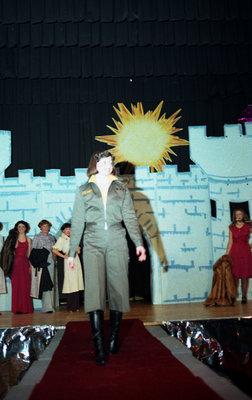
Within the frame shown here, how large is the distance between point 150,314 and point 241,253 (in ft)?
5.94

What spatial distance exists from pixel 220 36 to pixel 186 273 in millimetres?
3805

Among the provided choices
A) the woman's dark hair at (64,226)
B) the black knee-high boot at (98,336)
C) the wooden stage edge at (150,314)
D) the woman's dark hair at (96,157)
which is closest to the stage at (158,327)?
the wooden stage edge at (150,314)

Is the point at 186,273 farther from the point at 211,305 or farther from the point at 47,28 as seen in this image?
the point at 47,28

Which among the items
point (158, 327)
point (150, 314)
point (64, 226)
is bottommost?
point (150, 314)

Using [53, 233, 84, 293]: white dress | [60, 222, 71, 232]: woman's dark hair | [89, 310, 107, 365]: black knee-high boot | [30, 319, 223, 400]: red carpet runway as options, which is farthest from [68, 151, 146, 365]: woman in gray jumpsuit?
[60, 222, 71, 232]: woman's dark hair

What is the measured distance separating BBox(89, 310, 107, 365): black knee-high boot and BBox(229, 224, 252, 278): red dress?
13.9 ft

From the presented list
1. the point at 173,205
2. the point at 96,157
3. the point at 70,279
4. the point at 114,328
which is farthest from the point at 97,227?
the point at 173,205

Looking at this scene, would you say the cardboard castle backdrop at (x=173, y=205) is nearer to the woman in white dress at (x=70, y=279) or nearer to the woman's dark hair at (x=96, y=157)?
the woman in white dress at (x=70, y=279)

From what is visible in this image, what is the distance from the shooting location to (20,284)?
22.9ft

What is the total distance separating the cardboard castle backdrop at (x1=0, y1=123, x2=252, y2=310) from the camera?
7691 millimetres

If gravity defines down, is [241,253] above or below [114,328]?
above

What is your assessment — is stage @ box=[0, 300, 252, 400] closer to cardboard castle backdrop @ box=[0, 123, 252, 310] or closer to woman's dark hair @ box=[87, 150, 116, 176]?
cardboard castle backdrop @ box=[0, 123, 252, 310]

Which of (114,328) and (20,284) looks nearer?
(114,328)

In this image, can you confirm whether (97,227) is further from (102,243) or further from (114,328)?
(114,328)
